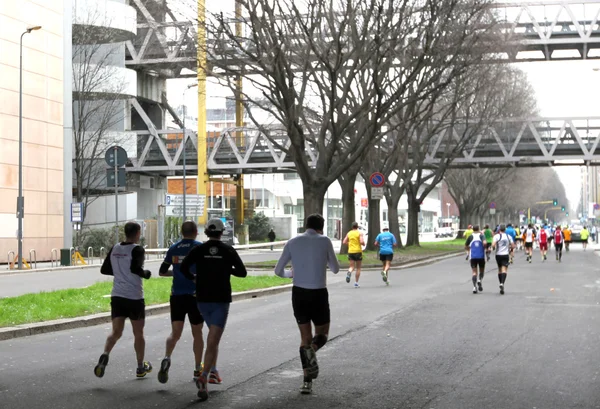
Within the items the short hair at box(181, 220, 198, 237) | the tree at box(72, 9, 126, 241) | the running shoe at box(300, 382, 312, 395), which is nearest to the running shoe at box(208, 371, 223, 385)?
the running shoe at box(300, 382, 312, 395)

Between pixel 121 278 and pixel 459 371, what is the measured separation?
3.68 m

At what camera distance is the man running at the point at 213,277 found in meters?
8.99

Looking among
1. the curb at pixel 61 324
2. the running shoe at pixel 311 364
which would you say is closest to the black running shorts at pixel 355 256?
the curb at pixel 61 324

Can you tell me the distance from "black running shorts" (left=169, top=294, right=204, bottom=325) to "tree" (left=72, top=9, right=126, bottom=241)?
4134cm

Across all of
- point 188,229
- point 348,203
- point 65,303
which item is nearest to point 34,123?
point 348,203

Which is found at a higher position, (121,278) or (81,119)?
(81,119)

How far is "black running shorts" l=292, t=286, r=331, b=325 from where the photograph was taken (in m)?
9.39

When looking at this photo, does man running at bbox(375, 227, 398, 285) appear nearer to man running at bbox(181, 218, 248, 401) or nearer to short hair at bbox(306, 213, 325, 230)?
short hair at bbox(306, 213, 325, 230)

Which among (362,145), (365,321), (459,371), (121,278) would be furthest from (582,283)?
(121,278)

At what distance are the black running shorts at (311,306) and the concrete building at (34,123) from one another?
3386 cm

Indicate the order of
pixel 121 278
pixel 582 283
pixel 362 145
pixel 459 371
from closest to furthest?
pixel 121 278
pixel 459 371
pixel 582 283
pixel 362 145

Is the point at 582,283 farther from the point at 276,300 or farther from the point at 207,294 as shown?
the point at 207,294

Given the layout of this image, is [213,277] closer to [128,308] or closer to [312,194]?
[128,308]

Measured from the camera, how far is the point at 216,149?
69000 millimetres
